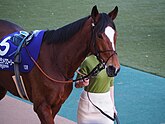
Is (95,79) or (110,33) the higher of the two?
(110,33)

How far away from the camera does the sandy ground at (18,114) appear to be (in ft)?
17.1

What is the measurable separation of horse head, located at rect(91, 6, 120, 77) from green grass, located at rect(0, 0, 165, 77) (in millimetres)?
3850

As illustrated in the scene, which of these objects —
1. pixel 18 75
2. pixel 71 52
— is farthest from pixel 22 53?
pixel 71 52

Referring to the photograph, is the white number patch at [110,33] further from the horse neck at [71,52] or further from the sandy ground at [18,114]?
the sandy ground at [18,114]

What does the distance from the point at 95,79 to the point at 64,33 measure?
24.4 inches

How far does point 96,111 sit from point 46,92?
0.64 m

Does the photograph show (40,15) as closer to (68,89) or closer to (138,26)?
(138,26)

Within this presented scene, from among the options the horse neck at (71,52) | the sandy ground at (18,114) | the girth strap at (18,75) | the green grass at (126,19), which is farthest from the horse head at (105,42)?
the green grass at (126,19)

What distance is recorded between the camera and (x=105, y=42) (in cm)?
320

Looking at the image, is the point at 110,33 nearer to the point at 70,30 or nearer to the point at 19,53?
the point at 70,30

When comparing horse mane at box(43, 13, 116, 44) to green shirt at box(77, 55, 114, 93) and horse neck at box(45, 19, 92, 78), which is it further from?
green shirt at box(77, 55, 114, 93)

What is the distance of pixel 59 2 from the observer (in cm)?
1322


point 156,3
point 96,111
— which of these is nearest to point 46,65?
point 96,111

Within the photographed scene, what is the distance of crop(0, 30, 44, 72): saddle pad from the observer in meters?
3.77
